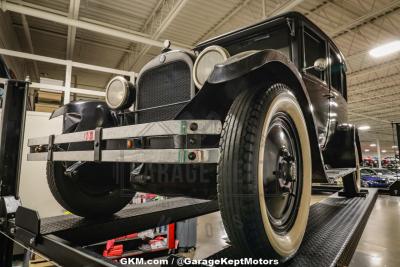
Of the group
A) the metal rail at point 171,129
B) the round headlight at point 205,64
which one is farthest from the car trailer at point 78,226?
the round headlight at point 205,64

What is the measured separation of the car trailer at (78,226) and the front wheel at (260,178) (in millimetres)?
205

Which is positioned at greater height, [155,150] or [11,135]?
[11,135]

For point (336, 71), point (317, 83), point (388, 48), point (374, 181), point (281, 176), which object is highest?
point (388, 48)

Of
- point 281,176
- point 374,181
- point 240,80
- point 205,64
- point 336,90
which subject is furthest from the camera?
point 374,181

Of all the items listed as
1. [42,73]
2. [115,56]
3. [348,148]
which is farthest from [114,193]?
[42,73]

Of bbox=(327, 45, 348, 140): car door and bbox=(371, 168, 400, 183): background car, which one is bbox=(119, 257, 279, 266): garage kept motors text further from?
bbox=(371, 168, 400, 183): background car

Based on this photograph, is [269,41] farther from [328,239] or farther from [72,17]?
[72,17]

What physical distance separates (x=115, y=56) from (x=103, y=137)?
8188 mm

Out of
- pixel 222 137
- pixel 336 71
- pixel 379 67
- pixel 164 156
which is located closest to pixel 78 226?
pixel 164 156

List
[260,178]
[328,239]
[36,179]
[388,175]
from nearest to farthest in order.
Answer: [260,178] < [328,239] < [36,179] < [388,175]

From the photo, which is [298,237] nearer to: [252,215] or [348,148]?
[252,215]

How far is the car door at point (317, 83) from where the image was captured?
2332 mm

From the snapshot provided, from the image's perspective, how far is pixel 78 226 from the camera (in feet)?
6.02

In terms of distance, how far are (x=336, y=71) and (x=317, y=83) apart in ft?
3.56
